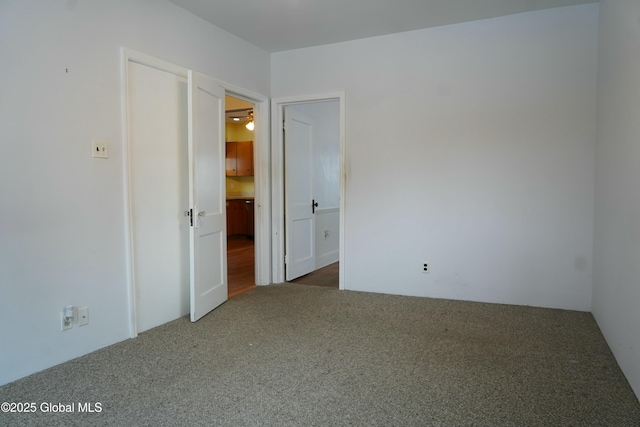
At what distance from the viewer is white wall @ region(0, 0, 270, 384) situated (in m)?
2.24

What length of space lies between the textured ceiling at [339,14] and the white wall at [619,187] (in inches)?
35.5

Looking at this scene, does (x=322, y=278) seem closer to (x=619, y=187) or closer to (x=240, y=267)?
(x=240, y=267)

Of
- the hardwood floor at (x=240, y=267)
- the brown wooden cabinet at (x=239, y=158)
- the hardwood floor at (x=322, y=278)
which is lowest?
the hardwood floor at (x=322, y=278)

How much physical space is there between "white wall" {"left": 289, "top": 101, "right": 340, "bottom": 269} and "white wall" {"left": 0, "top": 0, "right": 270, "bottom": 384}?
2.79 metres

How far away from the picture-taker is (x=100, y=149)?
8.82 feet

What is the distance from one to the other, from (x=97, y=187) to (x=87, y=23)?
110cm

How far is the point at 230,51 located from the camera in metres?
3.98

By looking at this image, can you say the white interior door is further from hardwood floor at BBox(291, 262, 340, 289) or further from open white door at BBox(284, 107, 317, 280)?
hardwood floor at BBox(291, 262, 340, 289)

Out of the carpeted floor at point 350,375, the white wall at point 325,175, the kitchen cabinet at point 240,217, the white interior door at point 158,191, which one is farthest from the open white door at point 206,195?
the kitchen cabinet at point 240,217

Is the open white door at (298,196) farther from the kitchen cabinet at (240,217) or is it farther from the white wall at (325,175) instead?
the kitchen cabinet at (240,217)

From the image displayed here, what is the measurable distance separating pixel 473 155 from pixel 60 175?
3.44m

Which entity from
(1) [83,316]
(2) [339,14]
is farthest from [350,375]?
(2) [339,14]

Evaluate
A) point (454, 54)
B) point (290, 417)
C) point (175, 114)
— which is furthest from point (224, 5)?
point (290, 417)

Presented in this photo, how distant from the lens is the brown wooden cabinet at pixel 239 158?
8883mm
